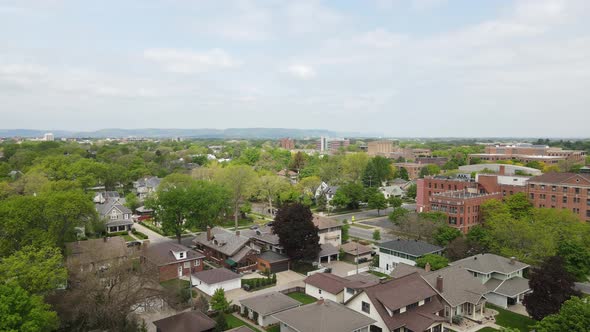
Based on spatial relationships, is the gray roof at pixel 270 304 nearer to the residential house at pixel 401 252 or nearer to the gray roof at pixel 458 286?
the gray roof at pixel 458 286

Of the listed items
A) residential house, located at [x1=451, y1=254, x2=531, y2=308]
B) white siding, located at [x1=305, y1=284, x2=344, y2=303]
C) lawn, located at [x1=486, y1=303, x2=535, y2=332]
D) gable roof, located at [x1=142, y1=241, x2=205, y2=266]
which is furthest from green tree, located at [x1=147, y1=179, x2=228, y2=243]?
lawn, located at [x1=486, y1=303, x2=535, y2=332]

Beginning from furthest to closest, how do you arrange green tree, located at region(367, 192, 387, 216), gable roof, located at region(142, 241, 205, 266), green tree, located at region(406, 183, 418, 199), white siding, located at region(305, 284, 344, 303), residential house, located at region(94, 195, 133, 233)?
green tree, located at region(406, 183, 418, 199) < green tree, located at region(367, 192, 387, 216) < residential house, located at region(94, 195, 133, 233) < gable roof, located at region(142, 241, 205, 266) < white siding, located at region(305, 284, 344, 303)

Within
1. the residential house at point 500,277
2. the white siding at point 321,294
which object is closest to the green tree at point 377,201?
the residential house at point 500,277

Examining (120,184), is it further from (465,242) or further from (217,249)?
(465,242)

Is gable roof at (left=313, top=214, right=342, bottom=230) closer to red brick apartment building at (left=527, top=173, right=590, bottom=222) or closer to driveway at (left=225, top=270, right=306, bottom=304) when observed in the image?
driveway at (left=225, top=270, right=306, bottom=304)

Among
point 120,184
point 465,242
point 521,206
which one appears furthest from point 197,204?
point 120,184

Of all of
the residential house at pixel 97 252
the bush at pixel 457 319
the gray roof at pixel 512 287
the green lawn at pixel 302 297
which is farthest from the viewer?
the residential house at pixel 97 252
